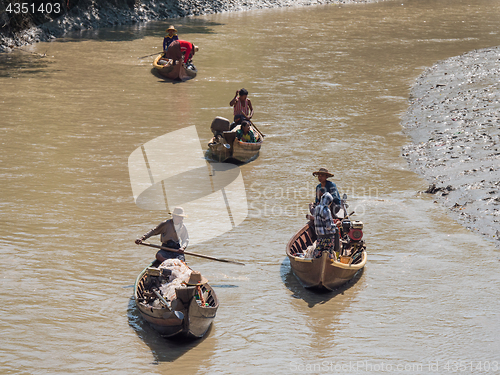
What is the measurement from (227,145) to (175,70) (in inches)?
357

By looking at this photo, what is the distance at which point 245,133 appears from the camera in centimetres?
1630

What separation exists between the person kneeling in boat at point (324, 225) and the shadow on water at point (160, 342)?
93.0 inches

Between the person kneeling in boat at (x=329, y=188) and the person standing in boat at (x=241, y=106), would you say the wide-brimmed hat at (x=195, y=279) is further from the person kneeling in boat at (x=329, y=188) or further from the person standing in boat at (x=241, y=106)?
the person standing in boat at (x=241, y=106)

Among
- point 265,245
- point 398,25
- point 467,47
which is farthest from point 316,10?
point 265,245

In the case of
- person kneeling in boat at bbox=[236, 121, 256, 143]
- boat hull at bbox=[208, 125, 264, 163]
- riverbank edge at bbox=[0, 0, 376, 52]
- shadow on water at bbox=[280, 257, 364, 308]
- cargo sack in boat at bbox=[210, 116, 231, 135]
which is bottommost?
shadow on water at bbox=[280, 257, 364, 308]

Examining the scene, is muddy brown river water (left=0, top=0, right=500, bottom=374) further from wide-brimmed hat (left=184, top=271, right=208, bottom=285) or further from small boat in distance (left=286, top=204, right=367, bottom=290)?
wide-brimmed hat (left=184, top=271, right=208, bottom=285)

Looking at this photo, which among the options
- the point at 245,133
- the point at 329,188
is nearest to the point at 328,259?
the point at 329,188

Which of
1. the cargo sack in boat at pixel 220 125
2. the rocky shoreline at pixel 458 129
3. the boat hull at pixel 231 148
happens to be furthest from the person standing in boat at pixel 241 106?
the rocky shoreline at pixel 458 129

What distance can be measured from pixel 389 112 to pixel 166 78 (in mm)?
9503

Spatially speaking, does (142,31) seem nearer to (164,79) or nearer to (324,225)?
(164,79)

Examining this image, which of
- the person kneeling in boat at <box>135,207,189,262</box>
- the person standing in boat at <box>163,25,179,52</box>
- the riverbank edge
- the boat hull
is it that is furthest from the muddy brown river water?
the riverbank edge

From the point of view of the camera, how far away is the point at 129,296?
9602mm

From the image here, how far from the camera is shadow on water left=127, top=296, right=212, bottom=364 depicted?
8234mm

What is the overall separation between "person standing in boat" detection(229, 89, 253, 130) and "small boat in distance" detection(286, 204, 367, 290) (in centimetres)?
611
